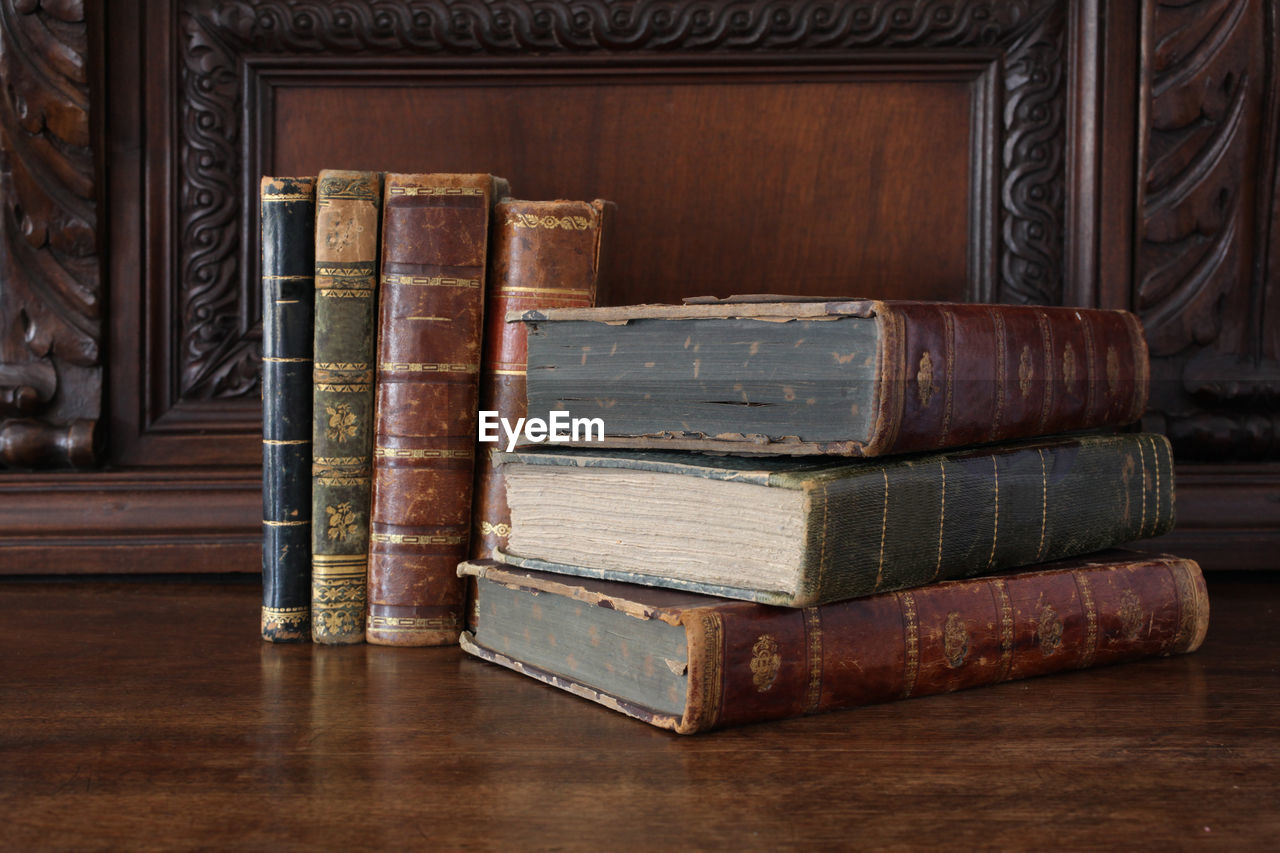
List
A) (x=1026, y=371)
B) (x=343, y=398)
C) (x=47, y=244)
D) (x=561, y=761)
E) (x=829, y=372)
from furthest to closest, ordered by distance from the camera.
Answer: (x=47, y=244), (x=343, y=398), (x=1026, y=371), (x=829, y=372), (x=561, y=761)

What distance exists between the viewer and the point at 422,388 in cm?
99

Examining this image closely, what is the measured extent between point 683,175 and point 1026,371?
2.03ft

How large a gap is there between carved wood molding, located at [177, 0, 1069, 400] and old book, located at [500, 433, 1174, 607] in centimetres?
47

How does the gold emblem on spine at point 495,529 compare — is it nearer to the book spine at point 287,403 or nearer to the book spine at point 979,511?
the book spine at point 287,403

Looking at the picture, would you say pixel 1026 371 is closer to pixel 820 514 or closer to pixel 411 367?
pixel 820 514

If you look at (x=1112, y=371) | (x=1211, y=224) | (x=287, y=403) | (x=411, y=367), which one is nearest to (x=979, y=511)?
(x=1112, y=371)

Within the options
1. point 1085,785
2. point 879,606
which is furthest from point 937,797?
point 879,606

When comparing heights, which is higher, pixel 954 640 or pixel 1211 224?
pixel 1211 224

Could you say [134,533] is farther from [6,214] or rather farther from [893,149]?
[893,149]

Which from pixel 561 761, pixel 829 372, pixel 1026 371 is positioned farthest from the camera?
pixel 1026 371

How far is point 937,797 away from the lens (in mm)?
633

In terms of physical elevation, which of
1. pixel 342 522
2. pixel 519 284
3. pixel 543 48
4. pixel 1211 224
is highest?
pixel 543 48

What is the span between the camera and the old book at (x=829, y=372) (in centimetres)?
79

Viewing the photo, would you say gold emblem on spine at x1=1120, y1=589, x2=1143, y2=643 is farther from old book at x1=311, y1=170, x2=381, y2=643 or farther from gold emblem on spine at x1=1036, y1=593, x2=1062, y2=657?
old book at x1=311, y1=170, x2=381, y2=643
